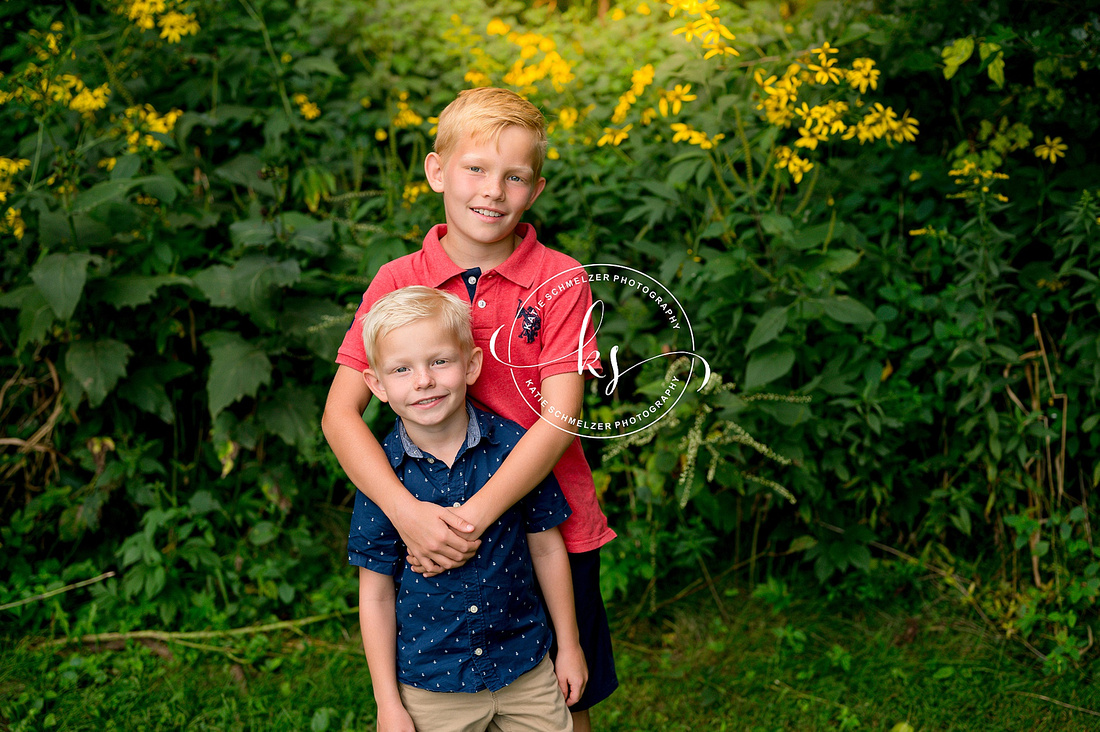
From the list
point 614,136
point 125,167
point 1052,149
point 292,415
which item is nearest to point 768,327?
point 614,136

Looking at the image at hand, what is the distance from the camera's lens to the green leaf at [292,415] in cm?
295

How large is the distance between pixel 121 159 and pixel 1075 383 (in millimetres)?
3416

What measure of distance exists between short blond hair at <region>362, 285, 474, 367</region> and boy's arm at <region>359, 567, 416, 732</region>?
427 mm

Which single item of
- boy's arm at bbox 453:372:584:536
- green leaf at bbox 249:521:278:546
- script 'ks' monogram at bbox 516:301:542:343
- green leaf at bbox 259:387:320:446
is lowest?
green leaf at bbox 249:521:278:546

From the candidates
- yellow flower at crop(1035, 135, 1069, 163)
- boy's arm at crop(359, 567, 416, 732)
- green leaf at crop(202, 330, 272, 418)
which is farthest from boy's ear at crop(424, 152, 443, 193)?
yellow flower at crop(1035, 135, 1069, 163)

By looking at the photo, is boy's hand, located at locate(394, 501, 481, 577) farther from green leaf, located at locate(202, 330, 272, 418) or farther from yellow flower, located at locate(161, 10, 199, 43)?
yellow flower, located at locate(161, 10, 199, 43)

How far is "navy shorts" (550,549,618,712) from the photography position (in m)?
1.82

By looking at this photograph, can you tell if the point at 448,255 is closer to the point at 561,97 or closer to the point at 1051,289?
the point at 561,97

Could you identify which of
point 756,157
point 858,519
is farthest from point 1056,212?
point 858,519

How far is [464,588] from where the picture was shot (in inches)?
60.0

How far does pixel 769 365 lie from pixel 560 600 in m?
1.19

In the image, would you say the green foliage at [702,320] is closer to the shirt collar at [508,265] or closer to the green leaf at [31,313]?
the green leaf at [31,313]

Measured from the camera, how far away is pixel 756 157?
278 cm

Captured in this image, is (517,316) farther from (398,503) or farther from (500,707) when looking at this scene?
(500,707)
